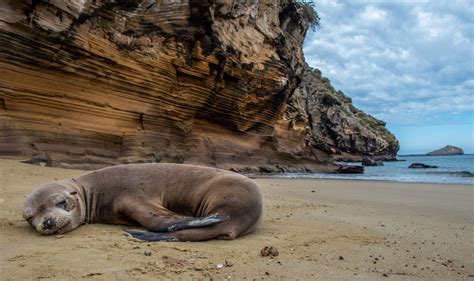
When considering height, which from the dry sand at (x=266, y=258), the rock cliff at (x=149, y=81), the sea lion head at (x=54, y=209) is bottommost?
the dry sand at (x=266, y=258)

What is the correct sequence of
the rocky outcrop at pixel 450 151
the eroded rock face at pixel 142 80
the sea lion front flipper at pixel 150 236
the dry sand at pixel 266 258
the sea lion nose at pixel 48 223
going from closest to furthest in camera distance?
the dry sand at pixel 266 258
the sea lion front flipper at pixel 150 236
the sea lion nose at pixel 48 223
the eroded rock face at pixel 142 80
the rocky outcrop at pixel 450 151

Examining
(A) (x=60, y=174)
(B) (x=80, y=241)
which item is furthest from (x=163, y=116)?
(B) (x=80, y=241)

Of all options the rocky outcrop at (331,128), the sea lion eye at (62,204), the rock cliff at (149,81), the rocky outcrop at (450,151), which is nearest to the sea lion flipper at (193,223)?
the sea lion eye at (62,204)

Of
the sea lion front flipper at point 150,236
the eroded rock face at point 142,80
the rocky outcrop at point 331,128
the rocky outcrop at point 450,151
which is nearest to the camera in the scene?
the sea lion front flipper at point 150,236

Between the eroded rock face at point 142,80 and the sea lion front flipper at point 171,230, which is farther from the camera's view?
the eroded rock face at point 142,80

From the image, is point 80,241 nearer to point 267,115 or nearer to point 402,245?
point 402,245

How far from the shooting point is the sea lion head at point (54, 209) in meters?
3.97

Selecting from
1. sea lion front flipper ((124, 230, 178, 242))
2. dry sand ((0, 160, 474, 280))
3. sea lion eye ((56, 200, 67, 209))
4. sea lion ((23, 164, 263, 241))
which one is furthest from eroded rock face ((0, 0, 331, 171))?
sea lion front flipper ((124, 230, 178, 242))

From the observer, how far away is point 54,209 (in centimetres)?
418

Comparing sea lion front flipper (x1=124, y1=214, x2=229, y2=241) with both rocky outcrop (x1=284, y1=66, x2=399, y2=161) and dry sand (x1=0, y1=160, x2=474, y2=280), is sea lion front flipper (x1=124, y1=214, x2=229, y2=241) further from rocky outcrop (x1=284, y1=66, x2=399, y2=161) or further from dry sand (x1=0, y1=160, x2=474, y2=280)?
rocky outcrop (x1=284, y1=66, x2=399, y2=161)

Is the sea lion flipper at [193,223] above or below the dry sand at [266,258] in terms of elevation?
above

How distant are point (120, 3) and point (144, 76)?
96.1 inches

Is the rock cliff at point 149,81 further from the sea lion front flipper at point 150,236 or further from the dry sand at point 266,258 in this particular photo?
the sea lion front flipper at point 150,236

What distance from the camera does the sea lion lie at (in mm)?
3980
